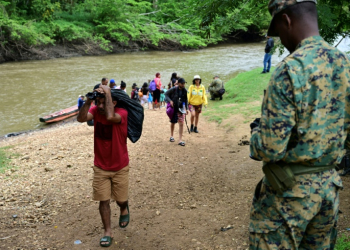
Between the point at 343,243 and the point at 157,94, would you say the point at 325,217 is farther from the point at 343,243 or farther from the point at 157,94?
the point at 157,94

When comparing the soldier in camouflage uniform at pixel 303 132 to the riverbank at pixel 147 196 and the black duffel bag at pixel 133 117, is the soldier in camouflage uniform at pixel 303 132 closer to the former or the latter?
the riverbank at pixel 147 196

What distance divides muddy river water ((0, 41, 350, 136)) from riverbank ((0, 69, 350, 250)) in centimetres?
867

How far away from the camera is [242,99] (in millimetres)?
14938

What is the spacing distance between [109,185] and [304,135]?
2894 millimetres

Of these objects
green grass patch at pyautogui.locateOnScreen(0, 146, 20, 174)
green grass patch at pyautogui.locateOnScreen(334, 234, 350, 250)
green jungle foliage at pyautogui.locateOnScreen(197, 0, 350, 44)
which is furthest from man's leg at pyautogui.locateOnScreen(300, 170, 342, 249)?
green grass patch at pyautogui.locateOnScreen(0, 146, 20, 174)

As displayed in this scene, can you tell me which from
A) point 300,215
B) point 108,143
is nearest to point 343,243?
point 300,215

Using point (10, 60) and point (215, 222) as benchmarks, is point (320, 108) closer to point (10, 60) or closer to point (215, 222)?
point (215, 222)

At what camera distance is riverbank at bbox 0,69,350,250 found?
451 centimetres

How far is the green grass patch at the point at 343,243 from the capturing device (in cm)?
340

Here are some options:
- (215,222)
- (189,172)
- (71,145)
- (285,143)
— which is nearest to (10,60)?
(71,145)

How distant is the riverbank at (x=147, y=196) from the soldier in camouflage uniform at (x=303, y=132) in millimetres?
2127

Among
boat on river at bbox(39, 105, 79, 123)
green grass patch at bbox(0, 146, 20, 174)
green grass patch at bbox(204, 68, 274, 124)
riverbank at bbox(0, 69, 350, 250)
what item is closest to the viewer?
riverbank at bbox(0, 69, 350, 250)

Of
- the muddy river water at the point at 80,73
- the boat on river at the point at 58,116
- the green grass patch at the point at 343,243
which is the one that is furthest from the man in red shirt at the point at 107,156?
the boat on river at the point at 58,116

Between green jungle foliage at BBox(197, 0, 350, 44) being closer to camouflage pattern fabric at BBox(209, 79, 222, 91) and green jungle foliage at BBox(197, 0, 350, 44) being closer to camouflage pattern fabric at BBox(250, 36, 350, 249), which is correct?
camouflage pattern fabric at BBox(250, 36, 350, 249)
